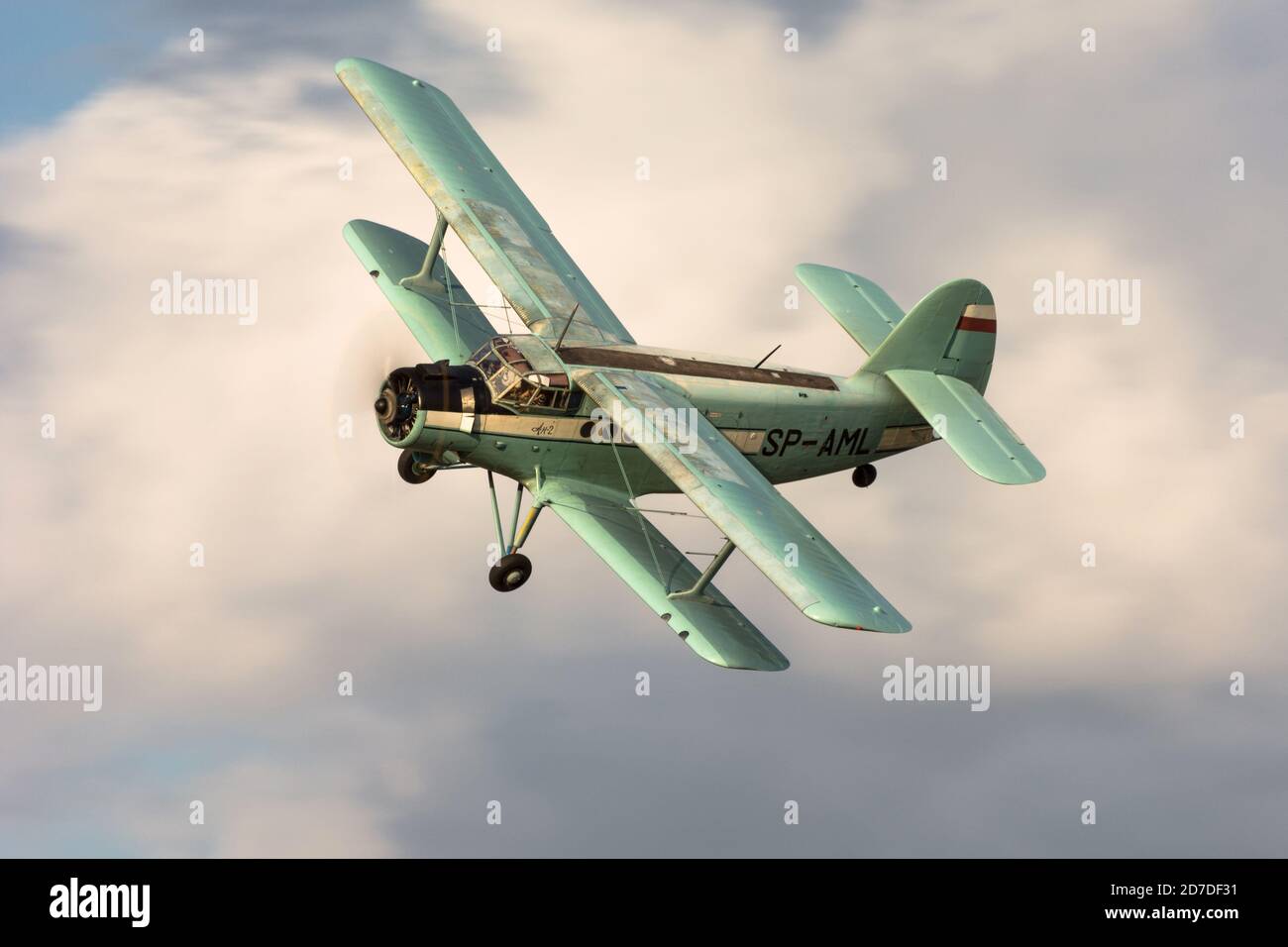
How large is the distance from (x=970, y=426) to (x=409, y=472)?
24.6 ft

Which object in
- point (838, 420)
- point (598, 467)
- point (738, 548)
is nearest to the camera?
point (738, 548)

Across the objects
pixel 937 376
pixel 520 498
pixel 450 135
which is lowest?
pixel 520 498

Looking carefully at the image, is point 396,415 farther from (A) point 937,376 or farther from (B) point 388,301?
(A) point 937,376

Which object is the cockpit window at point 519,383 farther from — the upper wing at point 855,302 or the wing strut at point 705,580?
the upper wing at point 855,302

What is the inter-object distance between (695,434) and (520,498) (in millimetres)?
2908

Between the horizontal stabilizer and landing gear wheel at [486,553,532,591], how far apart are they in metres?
5.81

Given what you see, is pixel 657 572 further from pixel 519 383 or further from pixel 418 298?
pixel 418 298

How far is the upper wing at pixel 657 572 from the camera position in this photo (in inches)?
936

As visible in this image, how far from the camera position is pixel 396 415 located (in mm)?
25203

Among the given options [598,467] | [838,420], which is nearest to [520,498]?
[598,467]

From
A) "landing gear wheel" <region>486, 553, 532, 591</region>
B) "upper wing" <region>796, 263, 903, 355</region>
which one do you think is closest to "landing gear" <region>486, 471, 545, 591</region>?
"landing gear wheel" <region>486, 553, 532, 591</region>

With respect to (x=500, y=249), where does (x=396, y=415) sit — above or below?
below

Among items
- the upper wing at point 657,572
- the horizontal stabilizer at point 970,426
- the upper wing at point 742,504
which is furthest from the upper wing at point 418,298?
the horizontal stabilizer at point 970,426

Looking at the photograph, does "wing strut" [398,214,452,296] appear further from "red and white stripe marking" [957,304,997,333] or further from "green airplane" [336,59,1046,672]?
"red and white stripe marking" [957,304,997,333]
